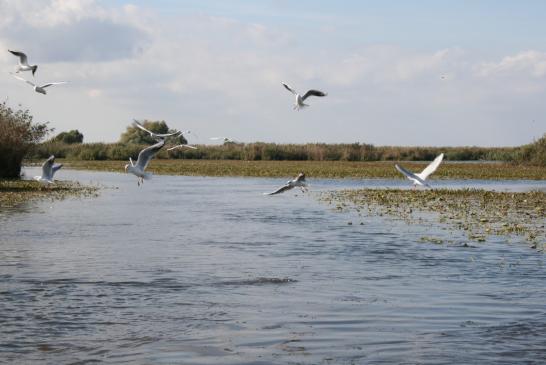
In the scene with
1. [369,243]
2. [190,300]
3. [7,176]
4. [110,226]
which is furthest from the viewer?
[7,176]

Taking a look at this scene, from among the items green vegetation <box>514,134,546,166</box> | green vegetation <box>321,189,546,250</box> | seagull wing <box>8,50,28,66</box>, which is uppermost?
seagull wing <box>8,50,28,66</box>

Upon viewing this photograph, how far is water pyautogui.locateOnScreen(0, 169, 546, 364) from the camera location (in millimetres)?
11555

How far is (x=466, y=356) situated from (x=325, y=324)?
237cm

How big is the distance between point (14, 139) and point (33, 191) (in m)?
6.02

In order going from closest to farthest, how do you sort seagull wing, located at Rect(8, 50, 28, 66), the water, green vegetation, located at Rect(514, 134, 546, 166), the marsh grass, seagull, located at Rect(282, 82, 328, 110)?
1. the water
2. seagull, located at Rect(282, 82, 328, 110)
3. seagull wing, located at Rect(8, 50, 28, 66)
4. the marsh grass
5. green vegetation, located at Rect(514, 134, 546, 166)

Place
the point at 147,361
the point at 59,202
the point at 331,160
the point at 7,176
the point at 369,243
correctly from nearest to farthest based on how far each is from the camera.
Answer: the point at 147,361, the point at 369,243, the point at 59,202, the point at 7,176, the point at 331,160

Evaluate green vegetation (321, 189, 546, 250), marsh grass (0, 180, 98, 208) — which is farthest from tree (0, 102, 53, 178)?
green vegetation (321, 189, 546, 250)

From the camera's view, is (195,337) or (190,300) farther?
(190,300)

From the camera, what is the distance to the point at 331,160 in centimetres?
8894

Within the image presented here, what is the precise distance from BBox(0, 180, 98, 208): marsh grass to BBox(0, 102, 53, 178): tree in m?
1.50

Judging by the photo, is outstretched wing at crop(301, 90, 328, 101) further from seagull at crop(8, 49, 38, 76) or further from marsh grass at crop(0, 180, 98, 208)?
marsh grass at crop(0, 180, 98, 208)

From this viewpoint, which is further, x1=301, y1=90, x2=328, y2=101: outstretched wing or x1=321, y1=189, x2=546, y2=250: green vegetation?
x1=321, y1=189, x2=546, y2=250: green vegetation

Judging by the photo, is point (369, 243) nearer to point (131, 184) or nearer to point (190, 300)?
point (190, 300)

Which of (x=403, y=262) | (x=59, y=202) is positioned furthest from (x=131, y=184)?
(x=403, y=262)
